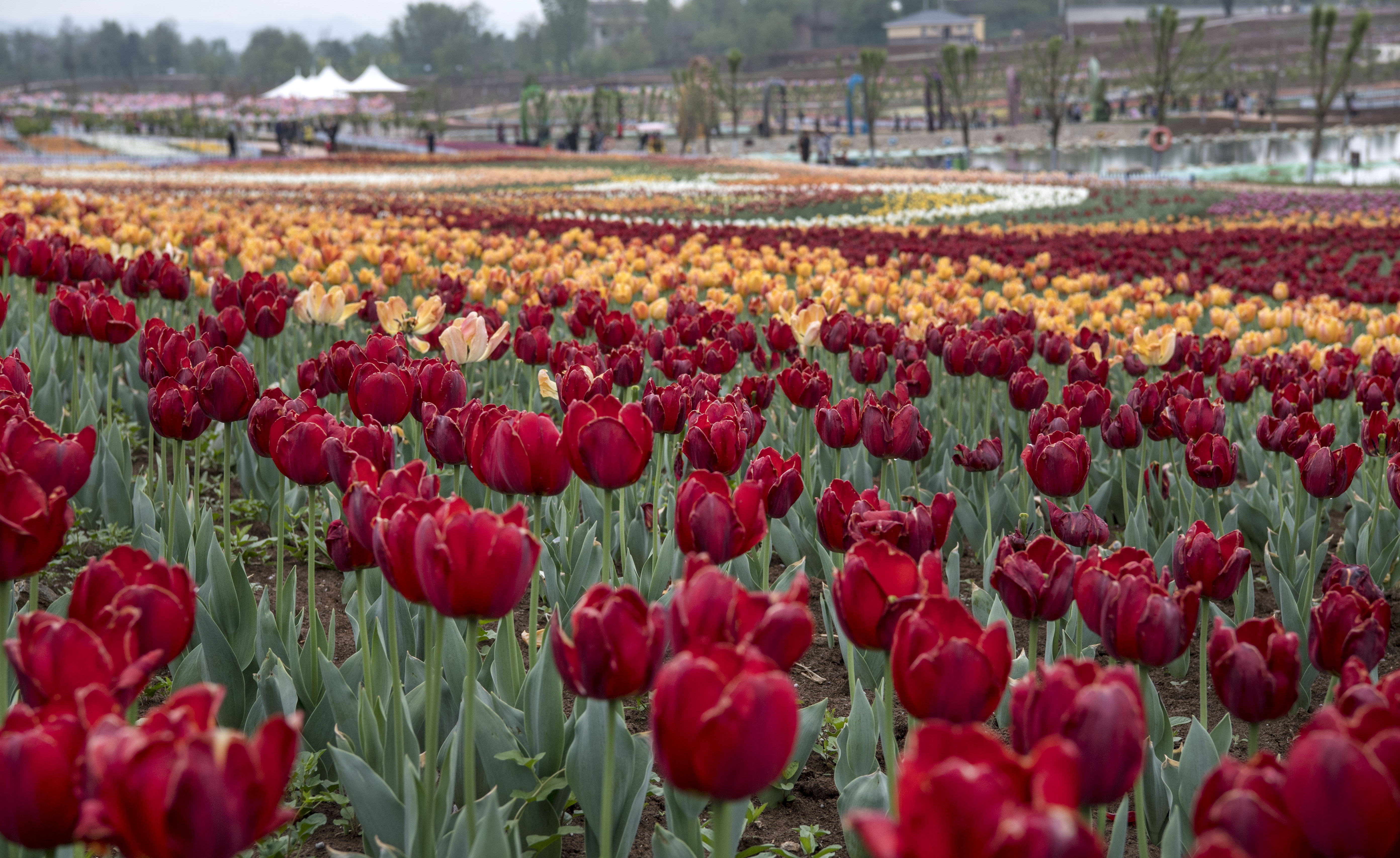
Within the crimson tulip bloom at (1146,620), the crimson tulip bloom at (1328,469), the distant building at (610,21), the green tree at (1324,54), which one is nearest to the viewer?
the crimson tulip bloom at (1146,620)

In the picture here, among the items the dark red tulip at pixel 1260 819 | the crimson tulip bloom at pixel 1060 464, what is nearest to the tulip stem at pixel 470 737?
the dark red tulip at pixel 1260 819

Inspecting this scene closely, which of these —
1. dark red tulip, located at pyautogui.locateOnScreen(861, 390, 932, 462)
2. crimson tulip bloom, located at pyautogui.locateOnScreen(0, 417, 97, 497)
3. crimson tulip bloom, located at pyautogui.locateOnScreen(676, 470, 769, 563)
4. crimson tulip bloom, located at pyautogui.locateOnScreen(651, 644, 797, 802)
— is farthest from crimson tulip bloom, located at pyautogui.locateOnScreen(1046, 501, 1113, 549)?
crimson tulip bloom, located at pyautogui.locateOnScreen(0, 417, 97, 497)

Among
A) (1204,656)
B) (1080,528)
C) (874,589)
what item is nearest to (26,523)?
(874,589)

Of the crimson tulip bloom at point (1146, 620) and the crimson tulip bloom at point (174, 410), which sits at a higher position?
the crimson tulip bloom at point (174, 410)

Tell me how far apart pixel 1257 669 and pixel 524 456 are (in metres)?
0.96

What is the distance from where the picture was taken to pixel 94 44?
447 feet

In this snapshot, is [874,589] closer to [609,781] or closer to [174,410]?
[609,781]

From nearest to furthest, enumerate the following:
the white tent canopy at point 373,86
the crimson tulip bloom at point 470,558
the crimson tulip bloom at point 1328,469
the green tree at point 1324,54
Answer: the crimson tulip bloom at point 470,558
the crimson tulip bloom at point 1328,469
the green tree at point 1324,54
the white tent canopy at point 373,86

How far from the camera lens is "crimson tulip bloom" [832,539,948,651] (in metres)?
1.20

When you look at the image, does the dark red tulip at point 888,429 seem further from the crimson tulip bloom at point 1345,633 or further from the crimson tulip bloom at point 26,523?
the crimson tulip bloom at point 26,523

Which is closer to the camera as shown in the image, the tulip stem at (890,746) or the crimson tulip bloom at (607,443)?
the tulip stem at (890,746)

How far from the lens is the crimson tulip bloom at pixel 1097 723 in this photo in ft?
2.91

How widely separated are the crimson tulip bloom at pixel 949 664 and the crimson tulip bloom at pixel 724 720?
177 millimetres

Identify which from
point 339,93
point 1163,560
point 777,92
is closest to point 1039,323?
point 1163,560
